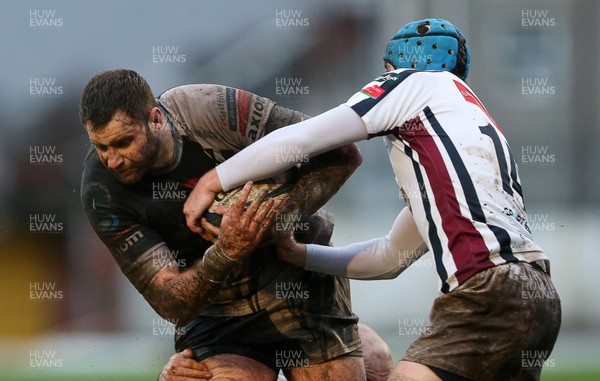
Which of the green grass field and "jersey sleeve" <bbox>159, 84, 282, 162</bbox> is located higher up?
"jersey sleeve" <bbox>159, 84, 282, 162</bbox>

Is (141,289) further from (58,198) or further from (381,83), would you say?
(58,198)

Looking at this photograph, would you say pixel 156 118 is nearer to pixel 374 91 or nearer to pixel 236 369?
pixel 374 91

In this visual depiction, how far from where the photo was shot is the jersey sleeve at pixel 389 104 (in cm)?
381

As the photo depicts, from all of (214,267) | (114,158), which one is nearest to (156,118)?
(114,158)

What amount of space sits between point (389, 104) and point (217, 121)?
89 centimetres

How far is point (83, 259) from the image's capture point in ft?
27.8

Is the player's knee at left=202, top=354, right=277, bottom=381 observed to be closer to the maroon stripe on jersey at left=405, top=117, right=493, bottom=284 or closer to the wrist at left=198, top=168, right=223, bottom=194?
the wrist at left=198, top=168, right=223, bottom=194

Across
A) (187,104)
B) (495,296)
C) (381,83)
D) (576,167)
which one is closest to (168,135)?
(187,104)

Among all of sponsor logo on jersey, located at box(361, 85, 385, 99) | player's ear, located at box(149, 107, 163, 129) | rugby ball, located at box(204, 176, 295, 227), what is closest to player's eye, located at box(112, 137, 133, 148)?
player's ear, located at box(149, 107, 163, 129)

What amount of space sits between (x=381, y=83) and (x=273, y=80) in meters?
4.80

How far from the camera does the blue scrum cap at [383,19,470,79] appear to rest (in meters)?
4.09

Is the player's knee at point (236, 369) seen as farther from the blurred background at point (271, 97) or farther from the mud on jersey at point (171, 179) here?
the blurred background at point (271, 97)

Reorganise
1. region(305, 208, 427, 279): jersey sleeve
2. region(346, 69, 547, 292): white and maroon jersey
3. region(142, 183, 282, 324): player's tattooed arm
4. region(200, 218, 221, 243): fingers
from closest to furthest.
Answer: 1. region(346, 69, 547, 292): white and maroon jersey
2. region(142, 183, 282, 324): player's tattooed arm
3. region(200, 218, 221, 243): fingers
4. region(305, 208, 427, 279): jersey sleeve

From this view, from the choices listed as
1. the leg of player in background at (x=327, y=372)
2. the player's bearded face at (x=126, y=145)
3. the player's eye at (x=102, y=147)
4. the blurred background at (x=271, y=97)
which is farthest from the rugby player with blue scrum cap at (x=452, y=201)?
the blurred background at (x=271, y=97)
